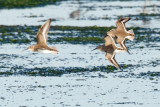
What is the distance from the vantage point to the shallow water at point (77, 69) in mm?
15250

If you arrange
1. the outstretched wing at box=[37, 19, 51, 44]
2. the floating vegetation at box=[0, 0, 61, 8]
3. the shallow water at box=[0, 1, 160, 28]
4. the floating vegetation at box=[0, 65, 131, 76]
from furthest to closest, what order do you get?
the floating vegetation at box=[0, 0, 61, 8]
the shallow water at box=[0, 1, 160, 28]
the floating vegetation at box=[0, 65, 131, 76]
the outstretched wing at box=[37, 19, 51, 44]

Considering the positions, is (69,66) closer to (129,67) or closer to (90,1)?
(129,67)

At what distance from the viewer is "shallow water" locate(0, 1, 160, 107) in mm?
15250

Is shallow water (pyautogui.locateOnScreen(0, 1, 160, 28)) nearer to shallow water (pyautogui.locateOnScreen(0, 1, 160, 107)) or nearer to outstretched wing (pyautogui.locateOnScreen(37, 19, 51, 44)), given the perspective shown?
shallow water (pyautogui.locateOnScreen(0, 1, 160, 107))

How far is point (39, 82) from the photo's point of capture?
17156 mm

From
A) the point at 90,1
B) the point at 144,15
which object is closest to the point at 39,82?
the point at 144,15

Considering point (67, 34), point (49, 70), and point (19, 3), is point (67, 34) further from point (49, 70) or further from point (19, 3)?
point (19, 3)

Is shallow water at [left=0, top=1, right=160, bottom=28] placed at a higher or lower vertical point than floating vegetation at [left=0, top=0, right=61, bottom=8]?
lower

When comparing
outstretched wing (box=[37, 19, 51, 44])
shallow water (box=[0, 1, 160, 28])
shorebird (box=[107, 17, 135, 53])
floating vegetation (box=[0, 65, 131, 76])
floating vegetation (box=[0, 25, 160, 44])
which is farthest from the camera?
shallow water (box=[0, 1, 160, 28])

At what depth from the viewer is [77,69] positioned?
18.7m

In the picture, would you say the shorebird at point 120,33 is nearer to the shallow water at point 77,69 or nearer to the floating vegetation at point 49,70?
the shallow water at point 77,69

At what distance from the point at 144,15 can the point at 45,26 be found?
1887 cm

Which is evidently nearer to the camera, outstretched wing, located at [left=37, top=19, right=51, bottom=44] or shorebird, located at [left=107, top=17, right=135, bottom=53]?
shorebird, located at [left=107, top=17, right=135, bottom=53]

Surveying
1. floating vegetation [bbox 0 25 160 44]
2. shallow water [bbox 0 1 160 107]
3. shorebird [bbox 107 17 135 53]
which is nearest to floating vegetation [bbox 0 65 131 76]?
shallow water [bbox 0 1 160 107]
